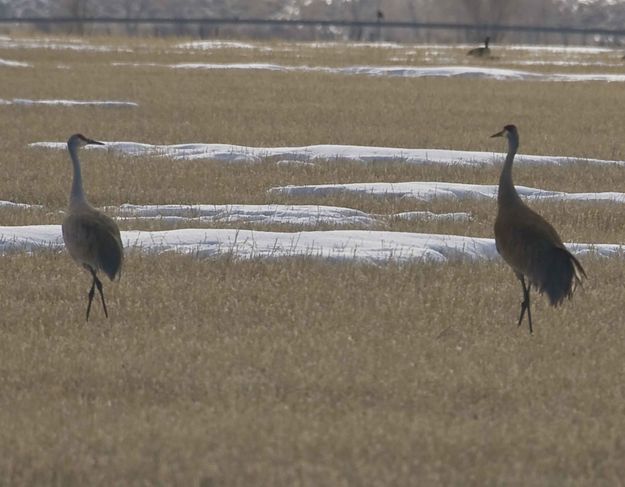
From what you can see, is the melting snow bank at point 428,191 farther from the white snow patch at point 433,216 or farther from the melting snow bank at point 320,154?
the melting snow bank at point 320,154

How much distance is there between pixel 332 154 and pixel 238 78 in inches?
884

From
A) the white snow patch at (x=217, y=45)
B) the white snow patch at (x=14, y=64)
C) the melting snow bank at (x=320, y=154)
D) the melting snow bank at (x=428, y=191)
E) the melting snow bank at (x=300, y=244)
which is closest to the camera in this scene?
the melting snow bank at (x=300, y=244)

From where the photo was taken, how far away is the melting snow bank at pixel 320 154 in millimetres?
20453

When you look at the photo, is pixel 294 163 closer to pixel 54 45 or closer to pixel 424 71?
pixel 424 71

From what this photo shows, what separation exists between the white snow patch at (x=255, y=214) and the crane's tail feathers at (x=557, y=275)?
196 inches

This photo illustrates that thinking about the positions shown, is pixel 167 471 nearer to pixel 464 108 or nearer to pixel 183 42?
pixel 464 108

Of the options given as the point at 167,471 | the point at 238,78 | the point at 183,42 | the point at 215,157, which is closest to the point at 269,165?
the point at 215,157

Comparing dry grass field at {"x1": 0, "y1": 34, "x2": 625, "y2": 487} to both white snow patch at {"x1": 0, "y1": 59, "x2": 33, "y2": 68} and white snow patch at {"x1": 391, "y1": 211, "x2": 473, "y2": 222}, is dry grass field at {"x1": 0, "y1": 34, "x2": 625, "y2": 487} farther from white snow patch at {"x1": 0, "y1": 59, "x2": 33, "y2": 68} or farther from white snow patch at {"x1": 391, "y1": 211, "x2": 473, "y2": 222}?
white snow patch at {"x1": 0, "y1": 59, "x2": 33, "y2": 68}

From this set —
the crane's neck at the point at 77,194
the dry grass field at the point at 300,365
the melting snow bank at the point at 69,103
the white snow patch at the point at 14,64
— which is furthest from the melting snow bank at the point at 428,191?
the white snow patch at the point at 14,64

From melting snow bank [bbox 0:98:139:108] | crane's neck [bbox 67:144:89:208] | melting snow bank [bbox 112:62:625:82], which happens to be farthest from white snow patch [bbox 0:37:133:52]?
crane's neck [bbox 67:144:89:208]

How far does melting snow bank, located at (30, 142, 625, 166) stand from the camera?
20453mm

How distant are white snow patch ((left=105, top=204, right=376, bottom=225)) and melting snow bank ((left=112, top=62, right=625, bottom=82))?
31.1m

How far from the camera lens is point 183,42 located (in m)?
74.2

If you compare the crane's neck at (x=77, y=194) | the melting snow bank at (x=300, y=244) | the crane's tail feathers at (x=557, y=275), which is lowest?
the melting snow bank at (x=300, y=244)
